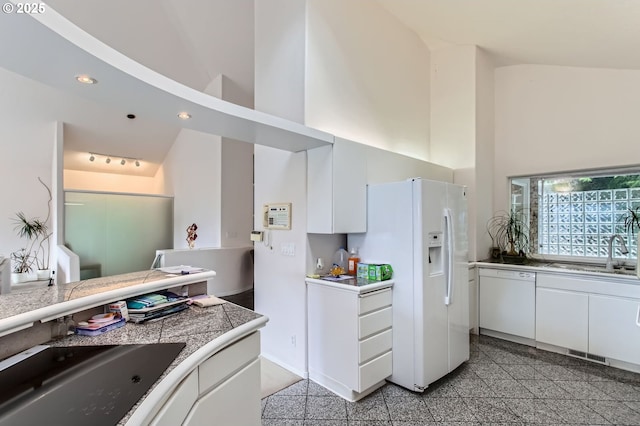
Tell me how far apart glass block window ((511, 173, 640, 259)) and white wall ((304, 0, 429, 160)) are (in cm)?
172

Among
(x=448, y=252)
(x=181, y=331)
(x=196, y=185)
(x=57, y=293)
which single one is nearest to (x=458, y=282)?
(x=448, y=252)

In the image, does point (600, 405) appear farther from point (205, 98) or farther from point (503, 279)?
point (205, 98)

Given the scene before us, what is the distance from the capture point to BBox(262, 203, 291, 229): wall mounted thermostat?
3162mm

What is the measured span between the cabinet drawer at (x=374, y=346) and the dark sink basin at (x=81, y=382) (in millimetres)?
1606

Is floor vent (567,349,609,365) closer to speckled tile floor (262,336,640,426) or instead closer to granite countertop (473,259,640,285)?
Result: speckled tile floor (262,336,640,426)

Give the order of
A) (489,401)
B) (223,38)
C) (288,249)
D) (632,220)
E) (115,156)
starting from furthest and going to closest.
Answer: (115,156)
(223,38)
(632,220)
(288,249)
(489,401)

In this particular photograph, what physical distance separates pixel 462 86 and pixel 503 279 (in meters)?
2.62

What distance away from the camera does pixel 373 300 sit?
104 inches

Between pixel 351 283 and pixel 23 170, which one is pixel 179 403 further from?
pixel 23 170

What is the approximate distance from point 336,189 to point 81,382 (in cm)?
214

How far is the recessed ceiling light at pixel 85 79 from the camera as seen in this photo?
4.91 feet

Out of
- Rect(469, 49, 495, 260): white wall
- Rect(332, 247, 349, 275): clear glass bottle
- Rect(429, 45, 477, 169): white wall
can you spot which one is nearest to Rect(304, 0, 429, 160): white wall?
Rect(429, 45, 477, 169): white wall

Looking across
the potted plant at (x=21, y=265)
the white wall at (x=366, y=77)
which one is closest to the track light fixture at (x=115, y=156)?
the potted plant at (x=21, y=265)

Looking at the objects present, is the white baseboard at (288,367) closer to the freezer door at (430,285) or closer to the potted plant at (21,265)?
the freezer door at (430,285)
